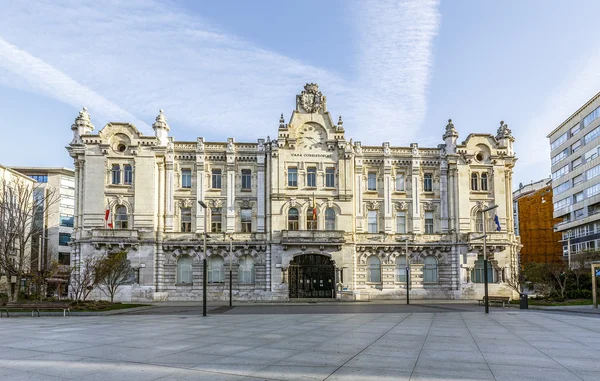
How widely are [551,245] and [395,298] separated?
53384 mm

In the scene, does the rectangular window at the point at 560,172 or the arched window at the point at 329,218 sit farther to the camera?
the rectangular window at the point at 560,172

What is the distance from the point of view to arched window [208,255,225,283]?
53156 millimetres

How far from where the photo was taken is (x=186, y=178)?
5472cm

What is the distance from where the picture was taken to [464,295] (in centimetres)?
5369

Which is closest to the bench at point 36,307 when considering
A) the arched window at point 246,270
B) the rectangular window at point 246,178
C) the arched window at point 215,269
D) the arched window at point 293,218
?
the arched window at point 215,269

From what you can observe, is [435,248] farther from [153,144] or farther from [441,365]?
[441,365]

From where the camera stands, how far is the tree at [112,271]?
4069 cm

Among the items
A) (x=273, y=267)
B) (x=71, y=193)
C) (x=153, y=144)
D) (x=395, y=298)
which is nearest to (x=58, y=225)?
(x=71, y=193)

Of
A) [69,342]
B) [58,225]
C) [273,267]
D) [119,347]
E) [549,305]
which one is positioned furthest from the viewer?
[58,225]

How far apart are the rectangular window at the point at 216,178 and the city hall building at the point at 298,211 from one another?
18 centimetres

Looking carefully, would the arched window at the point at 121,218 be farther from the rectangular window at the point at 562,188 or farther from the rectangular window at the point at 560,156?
the rectangular window at the point at 560,156

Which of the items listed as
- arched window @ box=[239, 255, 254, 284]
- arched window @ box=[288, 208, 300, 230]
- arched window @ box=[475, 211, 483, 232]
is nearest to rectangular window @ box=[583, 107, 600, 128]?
arched window @ box=[475, 211, 483, 232]

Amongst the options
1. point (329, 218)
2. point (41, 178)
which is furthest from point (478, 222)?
point (41, 178)

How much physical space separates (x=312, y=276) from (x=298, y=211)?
6.77 m
